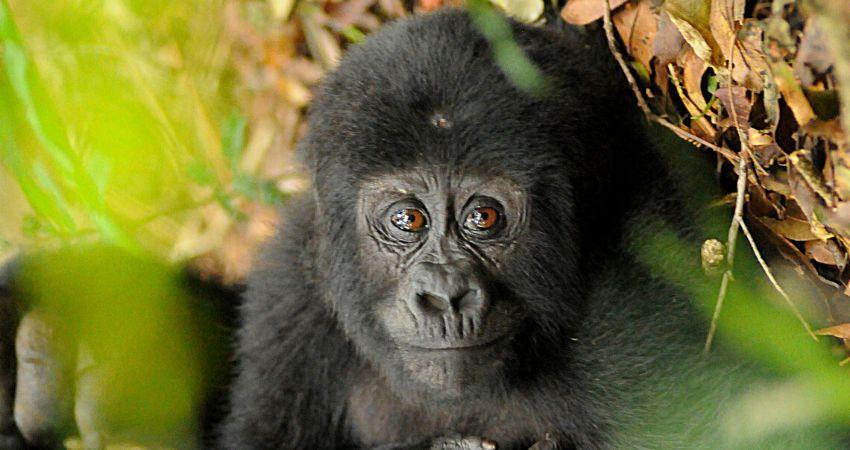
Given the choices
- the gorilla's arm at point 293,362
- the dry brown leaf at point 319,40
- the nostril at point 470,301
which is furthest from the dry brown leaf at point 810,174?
the dry brown leaf at point 319,40

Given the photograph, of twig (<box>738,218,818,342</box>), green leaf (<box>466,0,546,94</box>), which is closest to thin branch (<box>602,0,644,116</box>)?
green leaf (<box>466,0,546,94</box>)

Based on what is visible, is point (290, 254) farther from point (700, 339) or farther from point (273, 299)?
point (700, 339)

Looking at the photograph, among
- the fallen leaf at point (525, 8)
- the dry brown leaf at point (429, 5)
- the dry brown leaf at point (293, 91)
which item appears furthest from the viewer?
the dry brown leaf at point (293, 91)

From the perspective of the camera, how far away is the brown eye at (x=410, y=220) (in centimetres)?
286

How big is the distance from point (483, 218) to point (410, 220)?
0.21 metres

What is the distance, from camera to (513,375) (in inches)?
112

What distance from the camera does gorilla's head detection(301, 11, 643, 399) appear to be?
9.00 ft

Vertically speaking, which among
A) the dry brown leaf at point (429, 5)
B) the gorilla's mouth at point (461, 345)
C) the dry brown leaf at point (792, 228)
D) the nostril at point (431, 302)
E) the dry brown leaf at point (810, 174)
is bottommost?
the gorilla's mouth at point (461, 345)

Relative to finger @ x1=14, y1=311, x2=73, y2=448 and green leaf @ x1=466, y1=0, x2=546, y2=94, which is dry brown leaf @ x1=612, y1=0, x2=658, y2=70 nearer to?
green leaf @ x1=466, y1=0, x2=546, y2=94

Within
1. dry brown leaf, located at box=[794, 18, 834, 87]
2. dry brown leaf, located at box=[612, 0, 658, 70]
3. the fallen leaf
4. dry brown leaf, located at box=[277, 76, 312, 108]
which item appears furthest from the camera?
dry brown leaf, located at box=[277, 76, 312, 108]

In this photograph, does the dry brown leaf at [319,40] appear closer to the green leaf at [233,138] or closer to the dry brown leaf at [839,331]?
the green leaf at [233,138]

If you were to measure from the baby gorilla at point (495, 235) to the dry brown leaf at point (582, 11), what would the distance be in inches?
11.3

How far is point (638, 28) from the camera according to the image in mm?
3207

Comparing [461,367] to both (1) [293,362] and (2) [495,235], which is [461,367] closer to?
(2) [495,235]
